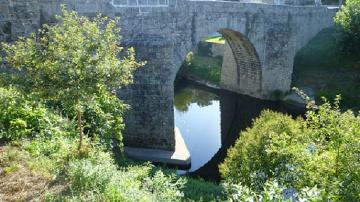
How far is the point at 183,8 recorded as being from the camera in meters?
15.6

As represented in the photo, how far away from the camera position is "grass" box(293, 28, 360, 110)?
21.8m

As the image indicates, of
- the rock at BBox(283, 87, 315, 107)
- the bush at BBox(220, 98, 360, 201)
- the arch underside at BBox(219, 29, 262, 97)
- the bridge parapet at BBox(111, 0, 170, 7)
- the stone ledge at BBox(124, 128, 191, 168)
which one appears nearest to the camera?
the bush at BBox(220, 98, 360, 201)

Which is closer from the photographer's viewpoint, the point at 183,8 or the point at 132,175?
the point at 132,175

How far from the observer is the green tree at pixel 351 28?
21.8 metres

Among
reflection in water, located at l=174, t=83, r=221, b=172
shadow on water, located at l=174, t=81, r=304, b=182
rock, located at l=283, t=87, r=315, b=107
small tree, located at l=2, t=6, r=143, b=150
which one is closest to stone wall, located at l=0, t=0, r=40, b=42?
small tree, located at l=2, t=6, r=143, b=150

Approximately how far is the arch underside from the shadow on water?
1.84ft

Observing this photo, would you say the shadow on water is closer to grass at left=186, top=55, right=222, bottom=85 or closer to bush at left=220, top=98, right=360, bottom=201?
grass at left=186, top=55, right=222, bottom=85

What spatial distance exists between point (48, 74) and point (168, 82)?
7426 mm

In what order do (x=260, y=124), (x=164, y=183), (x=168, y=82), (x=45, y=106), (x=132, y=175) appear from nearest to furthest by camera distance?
(x=164, y=183) → (x=132, y=175) → (x=45, y=106) → (x=260, y=124) → (x=168, y=82)

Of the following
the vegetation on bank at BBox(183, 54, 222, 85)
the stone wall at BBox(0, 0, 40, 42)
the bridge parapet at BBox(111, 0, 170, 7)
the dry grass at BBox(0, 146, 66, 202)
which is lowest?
the vegetation on bank at BBox(183, 54, 222, 85)

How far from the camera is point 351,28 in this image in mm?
22062

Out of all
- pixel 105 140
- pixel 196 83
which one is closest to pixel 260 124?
pixel 105 140

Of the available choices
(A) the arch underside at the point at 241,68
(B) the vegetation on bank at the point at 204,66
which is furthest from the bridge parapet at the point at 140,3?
(B) the vegetation on bank at the point at 204,66

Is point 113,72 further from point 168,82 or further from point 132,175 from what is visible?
point 168,82
